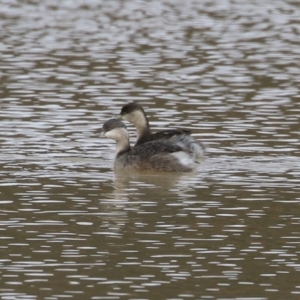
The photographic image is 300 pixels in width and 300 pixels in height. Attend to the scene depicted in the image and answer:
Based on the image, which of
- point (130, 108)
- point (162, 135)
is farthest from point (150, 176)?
point (130, 108)

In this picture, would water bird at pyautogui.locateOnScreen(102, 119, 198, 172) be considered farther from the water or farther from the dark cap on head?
the dark cap on head

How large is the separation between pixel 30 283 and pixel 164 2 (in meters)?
27.9

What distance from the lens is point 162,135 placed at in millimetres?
15891

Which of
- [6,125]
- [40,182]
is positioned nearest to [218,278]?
[40,182]

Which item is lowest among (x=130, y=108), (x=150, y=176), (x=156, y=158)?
(x=150, y=176)

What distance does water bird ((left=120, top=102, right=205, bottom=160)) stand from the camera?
612 inches

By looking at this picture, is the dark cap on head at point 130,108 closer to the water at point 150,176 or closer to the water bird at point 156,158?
the water at point 150,176

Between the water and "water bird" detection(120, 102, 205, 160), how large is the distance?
0.99 ft

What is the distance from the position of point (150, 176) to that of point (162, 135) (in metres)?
0.89

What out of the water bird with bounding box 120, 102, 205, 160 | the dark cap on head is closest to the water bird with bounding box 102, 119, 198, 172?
the water bird with bounding box 120, 102, 205, 160

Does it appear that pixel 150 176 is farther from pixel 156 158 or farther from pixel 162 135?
pixel 162 135

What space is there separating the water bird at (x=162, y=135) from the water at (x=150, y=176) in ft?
0.99

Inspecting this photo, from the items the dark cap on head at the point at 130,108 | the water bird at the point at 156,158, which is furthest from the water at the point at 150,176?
the dark cap on head at the point at 130,108

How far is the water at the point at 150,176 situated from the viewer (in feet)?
33.1
